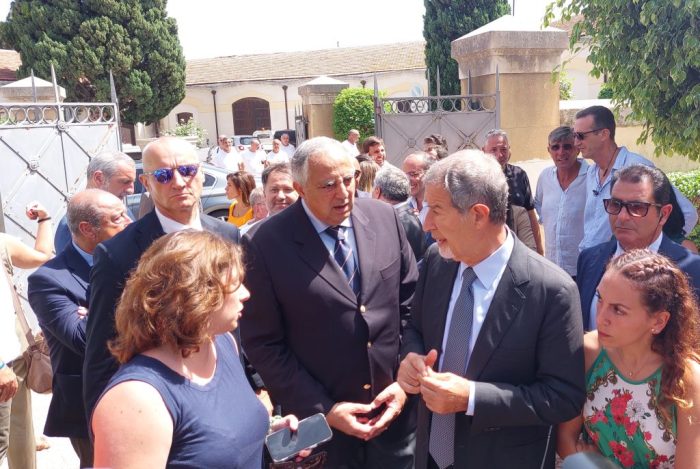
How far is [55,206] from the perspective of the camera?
6.94 metres

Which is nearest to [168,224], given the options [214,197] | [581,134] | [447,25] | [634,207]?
[634,207]

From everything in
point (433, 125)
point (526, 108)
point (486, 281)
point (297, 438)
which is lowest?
point (297, 438)

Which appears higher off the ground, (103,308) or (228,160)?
(228,160)

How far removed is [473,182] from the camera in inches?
84.0

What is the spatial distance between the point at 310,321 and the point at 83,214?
1.37 meters

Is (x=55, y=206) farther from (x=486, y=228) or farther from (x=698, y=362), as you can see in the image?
(x=698, y=362)

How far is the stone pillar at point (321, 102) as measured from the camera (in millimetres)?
12180

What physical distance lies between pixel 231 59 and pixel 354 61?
8.53 metres

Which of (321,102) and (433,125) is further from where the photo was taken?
(321,102)

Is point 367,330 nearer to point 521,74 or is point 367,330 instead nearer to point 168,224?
point 168,224

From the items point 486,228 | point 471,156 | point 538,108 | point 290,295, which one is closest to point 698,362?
point 486,228

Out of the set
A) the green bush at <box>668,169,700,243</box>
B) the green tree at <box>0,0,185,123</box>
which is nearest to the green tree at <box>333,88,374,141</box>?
the green tree at <box>0,0,185,123</box>

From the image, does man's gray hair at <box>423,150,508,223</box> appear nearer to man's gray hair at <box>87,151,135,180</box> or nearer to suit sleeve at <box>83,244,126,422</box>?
suit sleeve at <box>83,244,126,422</box>

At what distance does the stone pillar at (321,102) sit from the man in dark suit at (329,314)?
9476 mm
